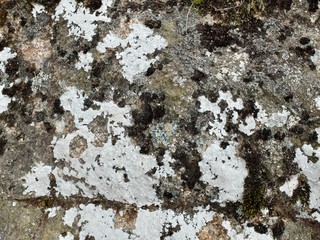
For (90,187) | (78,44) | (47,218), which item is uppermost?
Result: (78,44)

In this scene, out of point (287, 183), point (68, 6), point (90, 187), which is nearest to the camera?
point (287, 183)

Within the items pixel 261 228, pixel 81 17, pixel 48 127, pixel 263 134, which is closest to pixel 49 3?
pixel 81 17

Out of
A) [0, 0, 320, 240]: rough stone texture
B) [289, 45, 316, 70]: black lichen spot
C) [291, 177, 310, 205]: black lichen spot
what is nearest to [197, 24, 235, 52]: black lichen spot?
[0, 0, 320, 240]: rough stone texture

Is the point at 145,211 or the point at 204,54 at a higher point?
the point at 204,54

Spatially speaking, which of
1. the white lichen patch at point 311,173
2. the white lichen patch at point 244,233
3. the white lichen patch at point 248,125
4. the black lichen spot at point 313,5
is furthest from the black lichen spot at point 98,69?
the black lichen spot at point 313,5

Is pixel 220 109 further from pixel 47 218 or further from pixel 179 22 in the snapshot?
pixel 47 218

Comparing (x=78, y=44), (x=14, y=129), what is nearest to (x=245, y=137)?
(x=78, y=44)

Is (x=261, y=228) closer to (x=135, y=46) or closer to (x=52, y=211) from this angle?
(x=52, y=211)
